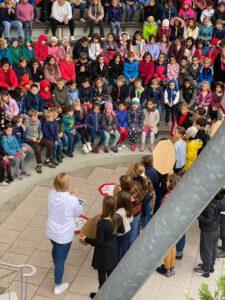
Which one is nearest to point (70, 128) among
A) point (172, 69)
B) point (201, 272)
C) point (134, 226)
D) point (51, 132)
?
point (51, 132)

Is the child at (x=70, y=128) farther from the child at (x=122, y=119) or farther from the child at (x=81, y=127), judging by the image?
the child at (x=122, y=119)

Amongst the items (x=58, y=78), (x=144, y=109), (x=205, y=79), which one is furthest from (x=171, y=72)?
(x=58, y=78)

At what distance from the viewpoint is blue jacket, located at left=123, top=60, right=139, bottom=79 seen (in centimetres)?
1306

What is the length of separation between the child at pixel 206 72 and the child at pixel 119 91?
2.18 metres

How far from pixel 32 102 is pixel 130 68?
115 inches

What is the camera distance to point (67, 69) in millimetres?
12609

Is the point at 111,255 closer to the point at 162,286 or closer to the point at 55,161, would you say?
the point at 162,286

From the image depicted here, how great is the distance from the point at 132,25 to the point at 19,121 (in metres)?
7.09

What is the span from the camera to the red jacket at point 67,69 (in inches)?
495

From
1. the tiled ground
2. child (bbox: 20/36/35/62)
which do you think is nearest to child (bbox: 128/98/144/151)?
the tiled ground

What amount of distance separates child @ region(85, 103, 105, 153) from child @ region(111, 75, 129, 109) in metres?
1.09

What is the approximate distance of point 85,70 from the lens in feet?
41.9

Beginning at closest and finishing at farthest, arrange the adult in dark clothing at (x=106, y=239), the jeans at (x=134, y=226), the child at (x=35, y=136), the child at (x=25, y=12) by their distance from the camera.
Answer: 1. the adult in dark clothing at (x=106, y=239)
2. the jeans at (x=134, y=226)
3. the child at (x=35, y=136)
4. the child at (x=25, y=12)

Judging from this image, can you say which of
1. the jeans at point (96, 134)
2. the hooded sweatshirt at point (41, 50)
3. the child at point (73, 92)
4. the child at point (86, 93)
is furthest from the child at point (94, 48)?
the jeans at point (96, 134)
